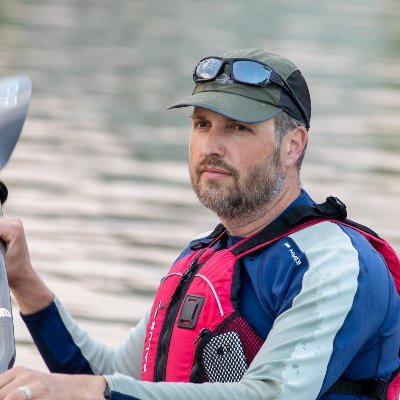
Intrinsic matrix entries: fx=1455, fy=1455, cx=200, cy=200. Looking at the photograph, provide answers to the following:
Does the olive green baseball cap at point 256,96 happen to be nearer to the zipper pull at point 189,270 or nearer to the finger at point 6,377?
the zipper pull at point 189,270

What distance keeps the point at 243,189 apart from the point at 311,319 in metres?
0.46

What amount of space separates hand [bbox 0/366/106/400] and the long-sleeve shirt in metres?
0.05

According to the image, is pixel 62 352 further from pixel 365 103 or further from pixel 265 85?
pixel 365 103

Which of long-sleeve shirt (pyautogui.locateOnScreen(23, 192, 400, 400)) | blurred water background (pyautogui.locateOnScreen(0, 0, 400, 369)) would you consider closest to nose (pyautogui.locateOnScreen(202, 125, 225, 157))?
long-sleeve shirt (pyautogui.locateOnScreen(23, 192, 400, 400))

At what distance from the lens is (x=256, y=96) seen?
3.55 metres

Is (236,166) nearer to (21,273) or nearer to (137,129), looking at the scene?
(21,273)

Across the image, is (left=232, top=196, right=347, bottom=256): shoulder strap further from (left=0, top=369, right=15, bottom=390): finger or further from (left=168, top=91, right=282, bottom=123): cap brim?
(left=0, top=369, right=15, bottom=390): finger

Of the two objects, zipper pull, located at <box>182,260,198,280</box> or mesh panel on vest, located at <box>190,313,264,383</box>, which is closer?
mesh panel on vest, located at <box>190,313,264,383</box>

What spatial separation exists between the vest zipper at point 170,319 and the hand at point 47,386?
0.59 metres

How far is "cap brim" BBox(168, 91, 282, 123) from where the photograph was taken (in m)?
3.50

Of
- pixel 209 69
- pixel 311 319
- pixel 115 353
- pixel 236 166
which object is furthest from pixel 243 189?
pixel 115 353

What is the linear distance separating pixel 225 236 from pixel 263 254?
0.94 ft

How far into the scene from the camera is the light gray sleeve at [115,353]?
Answer: 4.03 meters

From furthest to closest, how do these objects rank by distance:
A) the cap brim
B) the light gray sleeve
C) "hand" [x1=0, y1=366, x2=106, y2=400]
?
the light gray sleeve → the cap brim → "hand" [x1=0, y1=366, x2=106, y2=400]
